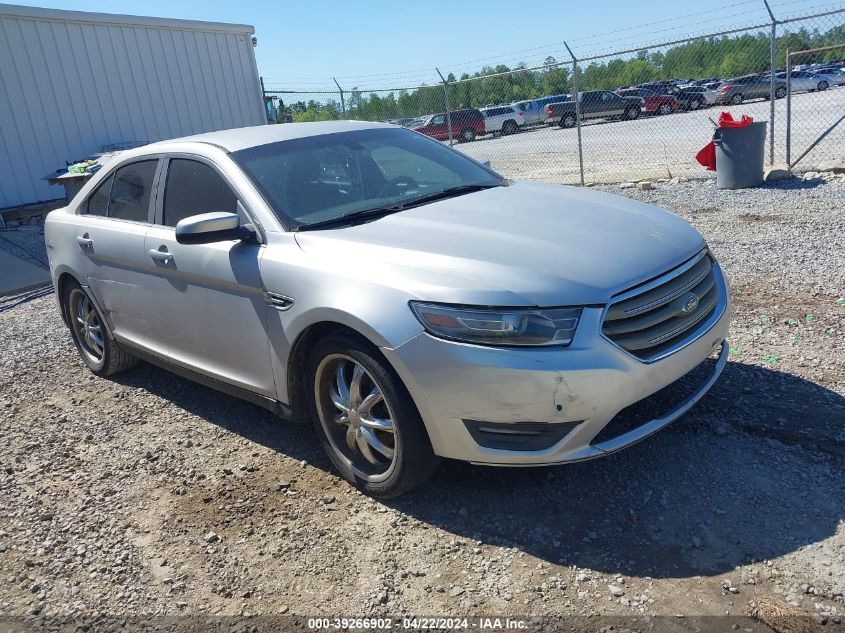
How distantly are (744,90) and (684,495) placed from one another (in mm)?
28285

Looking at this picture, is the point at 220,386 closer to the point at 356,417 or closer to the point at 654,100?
the point at 356,417

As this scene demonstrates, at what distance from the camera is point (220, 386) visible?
161 inches

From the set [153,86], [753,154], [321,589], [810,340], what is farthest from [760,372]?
[153,86]

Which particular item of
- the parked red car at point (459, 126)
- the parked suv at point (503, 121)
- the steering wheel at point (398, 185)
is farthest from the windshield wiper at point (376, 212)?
the parked suv at point (503, 121)

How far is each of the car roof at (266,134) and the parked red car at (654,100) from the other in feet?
93.7

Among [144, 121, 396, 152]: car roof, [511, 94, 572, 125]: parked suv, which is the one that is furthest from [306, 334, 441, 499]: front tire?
[511, 94, 572, 125]: parked suv

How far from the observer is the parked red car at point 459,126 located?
1067 inches

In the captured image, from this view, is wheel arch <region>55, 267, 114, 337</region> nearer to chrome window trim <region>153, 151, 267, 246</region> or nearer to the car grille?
chrome window trim <region>153, 151, 267, 246</region>

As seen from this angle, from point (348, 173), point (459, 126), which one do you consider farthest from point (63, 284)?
point (459, 126)

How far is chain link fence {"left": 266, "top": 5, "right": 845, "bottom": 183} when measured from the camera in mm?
13047

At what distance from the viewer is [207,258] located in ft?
12.7

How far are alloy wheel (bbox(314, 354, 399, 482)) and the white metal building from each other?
1277 cm

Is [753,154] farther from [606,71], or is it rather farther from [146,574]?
[606,71]

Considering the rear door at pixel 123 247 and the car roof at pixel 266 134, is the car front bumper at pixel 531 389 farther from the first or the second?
the rear door at pixel 123 247
